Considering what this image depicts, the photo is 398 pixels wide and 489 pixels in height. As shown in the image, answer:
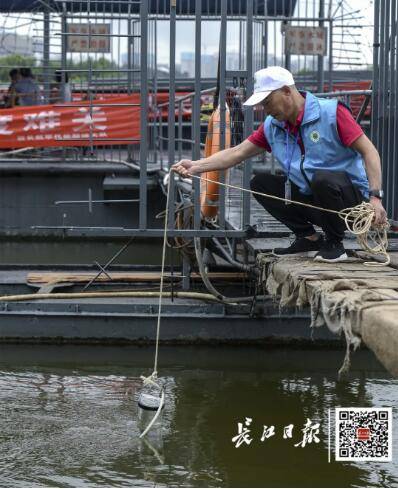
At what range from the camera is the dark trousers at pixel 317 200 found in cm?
Answer: 599

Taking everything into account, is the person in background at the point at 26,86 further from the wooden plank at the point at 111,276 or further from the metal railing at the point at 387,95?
the metal railing at the point at 387,95

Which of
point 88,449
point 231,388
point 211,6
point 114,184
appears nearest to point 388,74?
point 231,388

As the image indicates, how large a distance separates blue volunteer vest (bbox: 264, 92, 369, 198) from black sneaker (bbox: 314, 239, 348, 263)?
355 millimetres

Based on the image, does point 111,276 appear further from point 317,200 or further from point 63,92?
point 63,92

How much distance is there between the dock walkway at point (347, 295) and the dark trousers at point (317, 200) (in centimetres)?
23

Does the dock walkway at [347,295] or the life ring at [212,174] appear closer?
the dock walkway at [347,295]

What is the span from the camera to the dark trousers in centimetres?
599

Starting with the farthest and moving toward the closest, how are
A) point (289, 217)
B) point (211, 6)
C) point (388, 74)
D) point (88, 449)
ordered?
point (211, 6) → point (388, 74) → point (289, 217) → point (88, 449)

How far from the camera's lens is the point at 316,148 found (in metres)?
6.10

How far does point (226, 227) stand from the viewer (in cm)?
767

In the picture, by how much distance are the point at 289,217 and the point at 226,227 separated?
116 centimetres

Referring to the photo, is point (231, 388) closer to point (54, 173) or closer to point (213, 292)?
point (213, 292)

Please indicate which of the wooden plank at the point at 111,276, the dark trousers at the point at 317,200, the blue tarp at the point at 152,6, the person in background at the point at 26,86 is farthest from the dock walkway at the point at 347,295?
the person in background at the point at 26,86

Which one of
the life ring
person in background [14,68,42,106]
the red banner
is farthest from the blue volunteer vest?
person in background [14,68,42,106]
